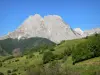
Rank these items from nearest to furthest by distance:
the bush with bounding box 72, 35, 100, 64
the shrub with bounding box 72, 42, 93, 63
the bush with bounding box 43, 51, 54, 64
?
the shrub with bounding box 72, 42, 93, 63 → the bush with bounding box 72, 35, 100, 64 → the bush with bounding box 43, 51, 54, 64

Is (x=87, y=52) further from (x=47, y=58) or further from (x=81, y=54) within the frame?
(x=47, y=58)

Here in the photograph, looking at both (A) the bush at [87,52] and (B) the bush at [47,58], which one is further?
(B) the bush at [47,58]

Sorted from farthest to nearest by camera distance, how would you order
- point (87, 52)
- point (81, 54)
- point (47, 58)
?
1. point (47, 58)
2. point (87, 52)
3. point (81, 54)

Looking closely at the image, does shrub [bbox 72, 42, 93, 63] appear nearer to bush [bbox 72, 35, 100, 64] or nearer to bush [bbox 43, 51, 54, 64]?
bush [bbox 72, 35, 100, 64]

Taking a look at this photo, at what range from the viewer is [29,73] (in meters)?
57.1

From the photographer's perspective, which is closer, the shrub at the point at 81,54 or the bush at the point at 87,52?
the shrub at the point at 81,54

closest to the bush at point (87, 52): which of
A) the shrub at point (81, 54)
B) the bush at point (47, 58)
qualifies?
the shrub at point (81, 54)

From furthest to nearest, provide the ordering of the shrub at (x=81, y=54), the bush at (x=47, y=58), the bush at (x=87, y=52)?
the bush at (x=47, y=58) < the bush at (x=87, y=52) < the shrub at (x=81, y=54)

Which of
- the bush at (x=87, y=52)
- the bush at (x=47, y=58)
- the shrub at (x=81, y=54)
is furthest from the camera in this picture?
the bush at (x=47, y=58)

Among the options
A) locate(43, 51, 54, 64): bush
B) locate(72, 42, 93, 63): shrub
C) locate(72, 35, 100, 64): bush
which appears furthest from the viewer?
locate(43, 51, 54, 64): bush

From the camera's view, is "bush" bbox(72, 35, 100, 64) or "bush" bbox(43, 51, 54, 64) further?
"bush" bbox(43, 51, 54, 64)

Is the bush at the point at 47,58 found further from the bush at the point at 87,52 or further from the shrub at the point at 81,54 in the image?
the shrub at the point at 81,54

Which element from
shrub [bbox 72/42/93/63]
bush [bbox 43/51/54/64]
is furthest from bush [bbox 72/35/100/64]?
bush [bbox 43/51/54/64]

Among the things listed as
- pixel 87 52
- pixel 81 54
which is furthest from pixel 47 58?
pixel 87 52
